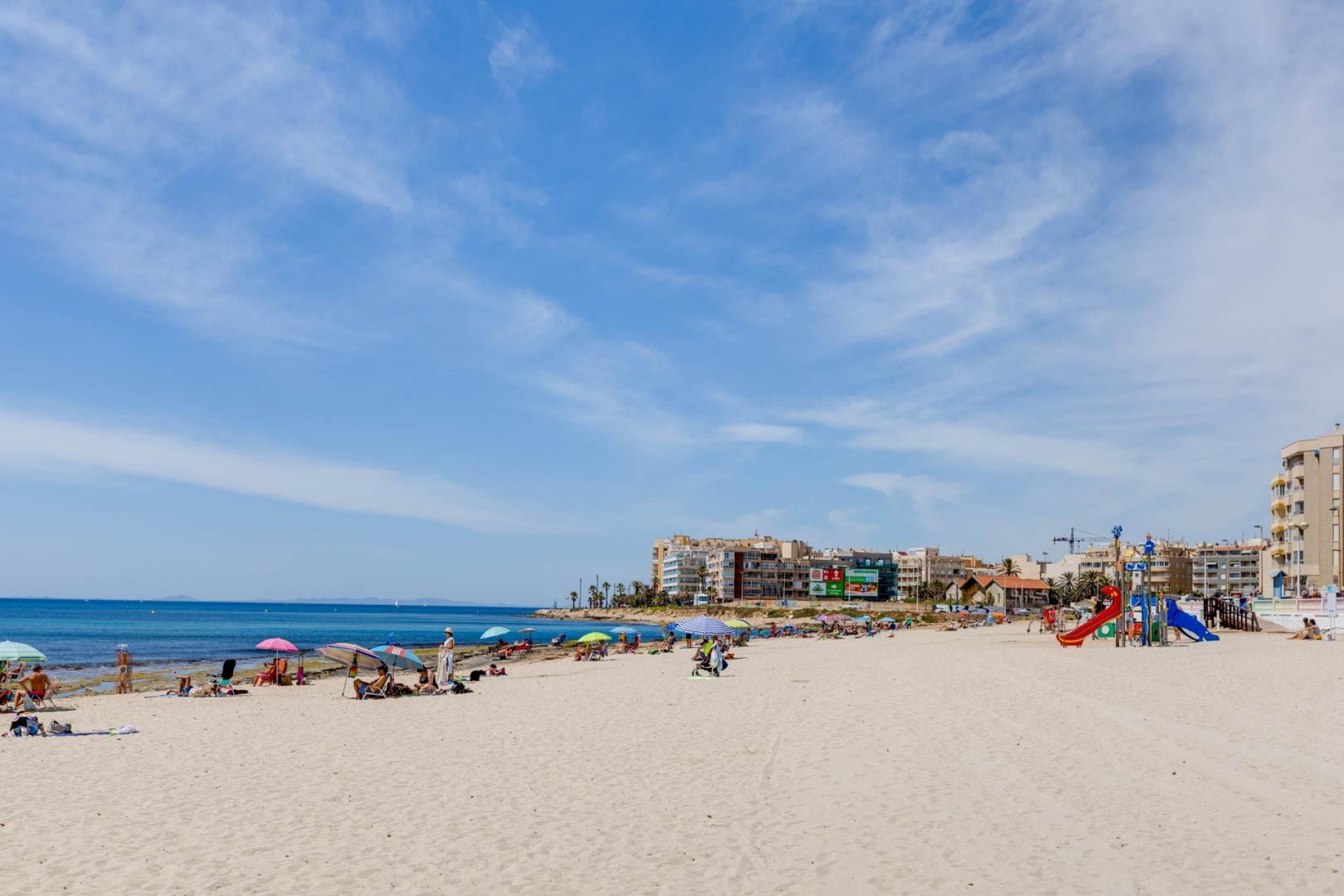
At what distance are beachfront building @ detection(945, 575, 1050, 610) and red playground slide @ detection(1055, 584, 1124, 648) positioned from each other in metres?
103

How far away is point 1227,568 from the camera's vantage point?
16975cm

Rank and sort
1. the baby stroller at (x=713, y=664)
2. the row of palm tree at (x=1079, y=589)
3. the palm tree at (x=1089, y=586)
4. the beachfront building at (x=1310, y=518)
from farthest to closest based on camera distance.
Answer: the row of palm tree at (x=1079, y=589) < the palm tree at (x=1089, y=586) < the beachfront building at (x=1310, y=518) < the baby stroller at (x=713, y=664)

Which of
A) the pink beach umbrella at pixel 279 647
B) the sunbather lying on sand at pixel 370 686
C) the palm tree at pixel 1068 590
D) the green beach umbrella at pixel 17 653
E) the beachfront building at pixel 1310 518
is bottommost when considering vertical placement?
Answer: the palm tree at pixel 1068 590

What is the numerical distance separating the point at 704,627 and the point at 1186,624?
23.1m

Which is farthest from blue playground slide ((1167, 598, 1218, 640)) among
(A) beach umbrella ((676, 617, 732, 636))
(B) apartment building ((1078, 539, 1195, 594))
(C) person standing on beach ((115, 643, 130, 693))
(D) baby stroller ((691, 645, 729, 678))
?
(B) apartment building ((1078, 539, 1195, 594))

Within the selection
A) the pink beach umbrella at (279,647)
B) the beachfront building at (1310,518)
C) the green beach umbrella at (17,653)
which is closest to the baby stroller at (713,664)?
the pink beach umbrella at (279,647)

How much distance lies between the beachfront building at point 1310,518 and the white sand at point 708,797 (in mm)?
62701

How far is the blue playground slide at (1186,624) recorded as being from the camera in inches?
1746

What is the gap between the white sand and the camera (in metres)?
9.17

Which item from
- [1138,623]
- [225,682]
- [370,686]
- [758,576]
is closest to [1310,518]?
[1138,623]

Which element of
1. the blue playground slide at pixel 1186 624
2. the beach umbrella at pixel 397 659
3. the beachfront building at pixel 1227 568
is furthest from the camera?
the beachfront building at pixel 1227 568

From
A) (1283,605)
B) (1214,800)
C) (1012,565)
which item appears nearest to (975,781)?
(1214,800)

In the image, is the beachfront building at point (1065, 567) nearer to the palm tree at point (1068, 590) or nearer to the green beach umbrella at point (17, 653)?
the palm tree at point (1068, 590)

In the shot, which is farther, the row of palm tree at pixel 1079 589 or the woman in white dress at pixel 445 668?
the row of palm tree at pixel 1079 589
